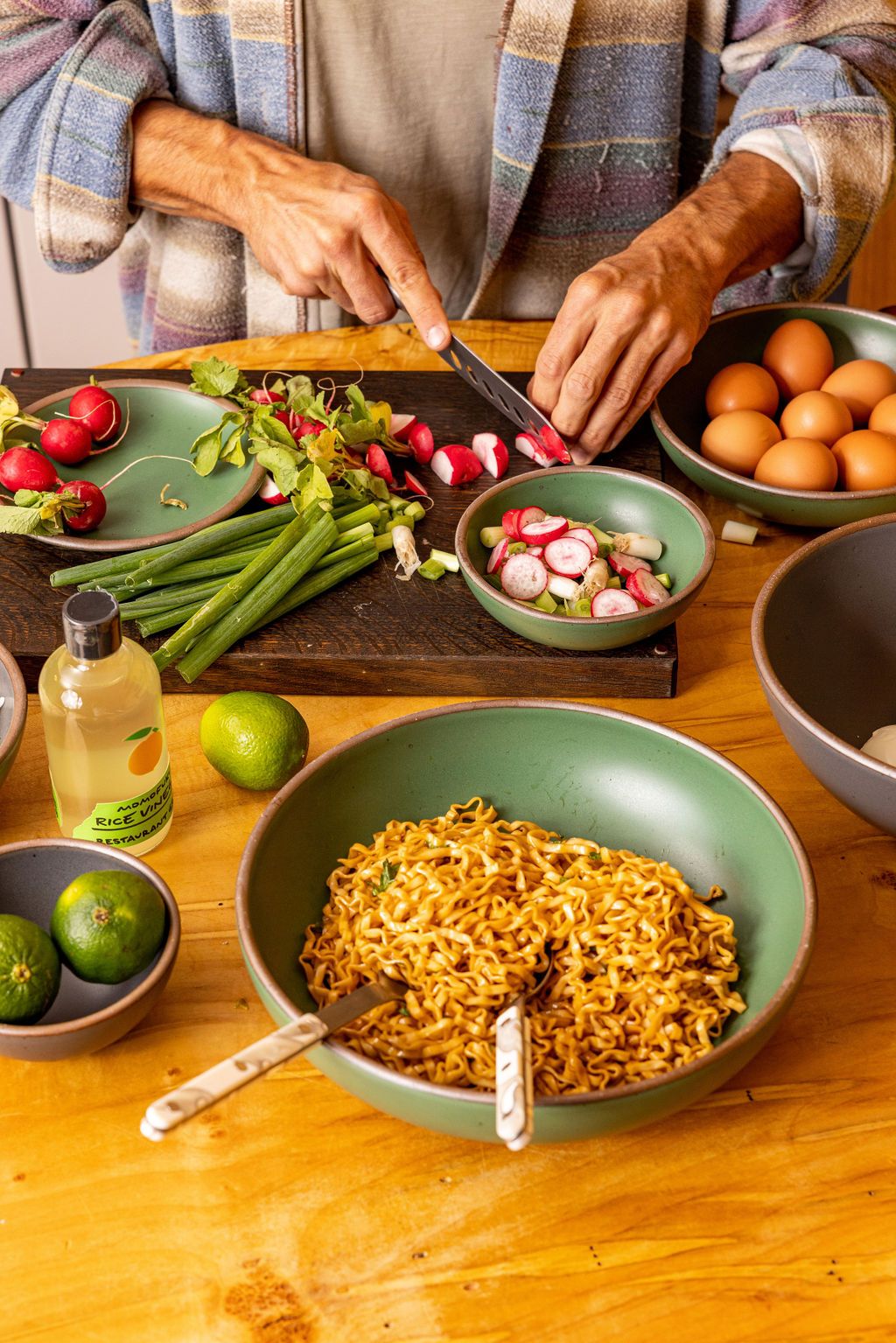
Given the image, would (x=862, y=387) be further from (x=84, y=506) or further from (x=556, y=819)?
(x=84, y=506)

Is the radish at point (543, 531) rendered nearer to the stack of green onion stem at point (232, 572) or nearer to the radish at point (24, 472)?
the stack of green onion stem at point (232, 572)

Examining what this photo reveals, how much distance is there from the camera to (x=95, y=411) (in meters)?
1.73

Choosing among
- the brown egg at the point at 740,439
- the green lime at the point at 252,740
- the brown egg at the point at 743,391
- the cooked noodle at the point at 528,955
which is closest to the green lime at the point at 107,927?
the cooked noodle at the point at 528,955

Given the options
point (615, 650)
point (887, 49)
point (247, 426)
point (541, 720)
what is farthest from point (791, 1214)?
point (887, 49)

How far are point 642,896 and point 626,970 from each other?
0.07 meters

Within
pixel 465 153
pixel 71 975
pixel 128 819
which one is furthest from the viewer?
pixel 465 153

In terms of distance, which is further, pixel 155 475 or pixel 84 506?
pixel 155 475

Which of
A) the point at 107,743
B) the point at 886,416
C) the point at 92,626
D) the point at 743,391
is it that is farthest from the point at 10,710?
the point at 886,416

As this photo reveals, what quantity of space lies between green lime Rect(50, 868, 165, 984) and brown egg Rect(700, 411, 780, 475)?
1.02 metres

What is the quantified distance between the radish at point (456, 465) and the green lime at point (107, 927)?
88 cm

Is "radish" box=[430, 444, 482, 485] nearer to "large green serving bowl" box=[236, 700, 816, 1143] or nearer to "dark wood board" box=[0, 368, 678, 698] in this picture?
"dark wood board" box=[0, 368, 678, 698]

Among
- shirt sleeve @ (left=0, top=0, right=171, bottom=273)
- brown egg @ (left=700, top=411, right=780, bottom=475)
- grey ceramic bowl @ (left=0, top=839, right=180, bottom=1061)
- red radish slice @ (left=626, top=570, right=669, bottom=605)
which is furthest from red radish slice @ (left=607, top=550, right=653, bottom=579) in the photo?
shirt sleeve @ (left=0, top=0, right=171, bottom=273)

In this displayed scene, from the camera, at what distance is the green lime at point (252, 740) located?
1.21 metres

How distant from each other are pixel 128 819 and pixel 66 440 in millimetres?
759
